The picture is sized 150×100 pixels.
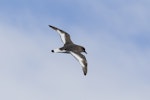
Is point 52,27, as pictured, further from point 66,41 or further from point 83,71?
point 83,71

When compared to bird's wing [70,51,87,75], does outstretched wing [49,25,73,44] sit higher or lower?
higher

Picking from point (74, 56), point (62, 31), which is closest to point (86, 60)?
point (74, 56)

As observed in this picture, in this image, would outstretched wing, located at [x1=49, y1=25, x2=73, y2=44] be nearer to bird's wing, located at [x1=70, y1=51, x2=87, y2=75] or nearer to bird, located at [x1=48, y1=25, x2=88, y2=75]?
bird, located at [x1=48, y1=25, x2=88, y2=75]

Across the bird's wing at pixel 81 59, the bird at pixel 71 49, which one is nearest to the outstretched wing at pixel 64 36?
the bird at pixel 71 49

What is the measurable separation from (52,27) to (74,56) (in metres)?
7.39

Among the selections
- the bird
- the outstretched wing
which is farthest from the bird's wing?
the outstretched wing

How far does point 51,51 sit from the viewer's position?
86062mm

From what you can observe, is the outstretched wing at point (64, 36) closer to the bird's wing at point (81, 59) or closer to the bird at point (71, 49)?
the bird at point (71, 49)

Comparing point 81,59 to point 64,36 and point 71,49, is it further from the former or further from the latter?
point 64,36

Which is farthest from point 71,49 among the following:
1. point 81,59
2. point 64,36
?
point 64,36

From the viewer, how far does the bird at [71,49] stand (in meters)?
84.6

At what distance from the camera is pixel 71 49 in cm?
8781

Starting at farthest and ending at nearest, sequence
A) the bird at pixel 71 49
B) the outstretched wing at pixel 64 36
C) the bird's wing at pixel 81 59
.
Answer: the outstretched wing at pixel 64 36
the bird at pixel 71 49
the bird's wing at pixel 81 59

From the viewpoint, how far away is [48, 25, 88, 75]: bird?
8456 cm
